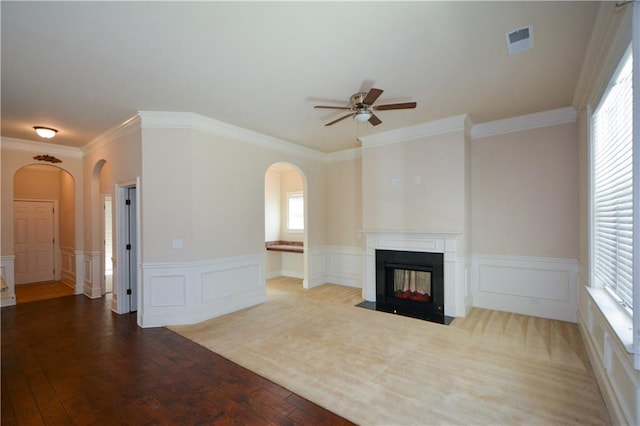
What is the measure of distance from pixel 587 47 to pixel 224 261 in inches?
193

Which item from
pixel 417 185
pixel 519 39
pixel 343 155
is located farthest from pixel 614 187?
pixel 343 155

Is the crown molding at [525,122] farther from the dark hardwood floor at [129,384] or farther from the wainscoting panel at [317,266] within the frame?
the dark hardwood floor at [129,384]

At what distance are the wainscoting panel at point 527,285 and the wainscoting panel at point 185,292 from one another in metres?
4.03

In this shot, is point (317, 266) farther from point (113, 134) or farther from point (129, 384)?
point (113, 134)

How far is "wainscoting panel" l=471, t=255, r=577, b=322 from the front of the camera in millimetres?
4164

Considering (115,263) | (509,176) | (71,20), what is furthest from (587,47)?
(115,263)

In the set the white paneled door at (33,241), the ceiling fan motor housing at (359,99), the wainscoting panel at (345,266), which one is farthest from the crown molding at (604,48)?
the white paneled door at (33,241)

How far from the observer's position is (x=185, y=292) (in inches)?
167

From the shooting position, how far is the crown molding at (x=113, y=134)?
14.3 feet

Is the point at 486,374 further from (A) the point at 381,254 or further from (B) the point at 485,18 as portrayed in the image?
(B) the point at 485,18

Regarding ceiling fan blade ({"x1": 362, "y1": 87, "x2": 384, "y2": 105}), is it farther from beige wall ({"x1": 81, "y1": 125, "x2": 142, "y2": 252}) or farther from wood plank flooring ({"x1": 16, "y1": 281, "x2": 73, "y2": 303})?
wood plank flooring ({"x1": 16, "y1": 281, "x2": 73, "y2": 303})

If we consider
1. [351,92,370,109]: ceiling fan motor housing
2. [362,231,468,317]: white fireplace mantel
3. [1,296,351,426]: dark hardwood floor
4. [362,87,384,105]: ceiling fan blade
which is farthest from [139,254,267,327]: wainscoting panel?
[362,87,384,105]: ceiling fan blade

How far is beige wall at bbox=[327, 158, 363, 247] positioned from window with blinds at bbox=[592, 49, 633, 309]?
379cm

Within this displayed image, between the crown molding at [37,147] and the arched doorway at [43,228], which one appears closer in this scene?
the crown molding at [37,147]
